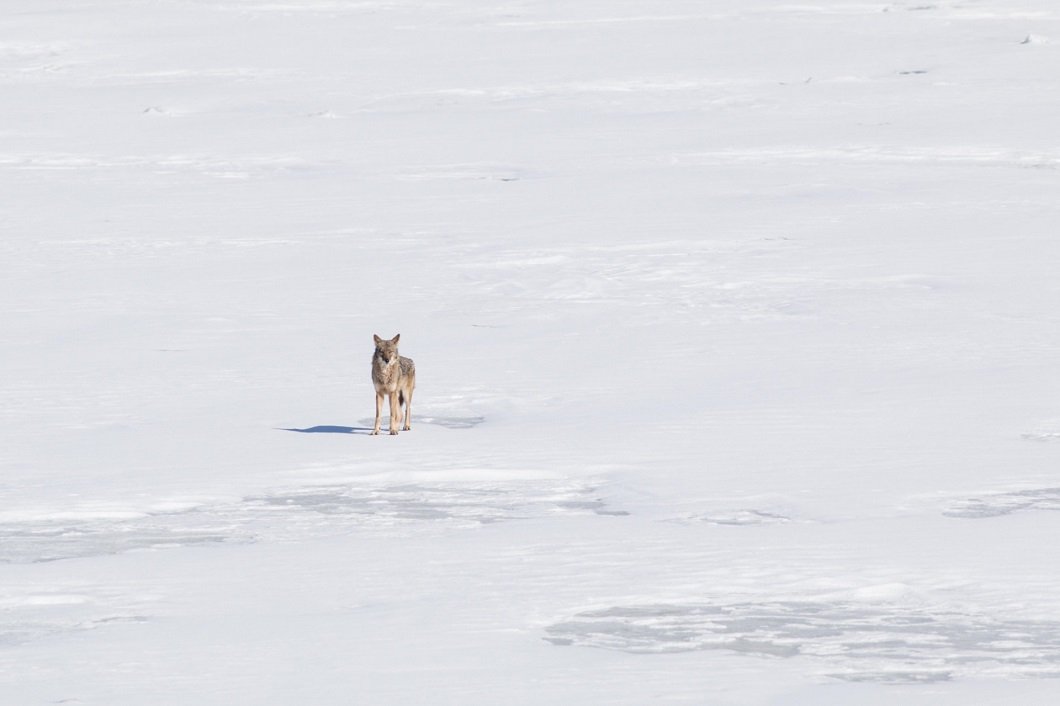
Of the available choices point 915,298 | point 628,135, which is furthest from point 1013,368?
point 628,135

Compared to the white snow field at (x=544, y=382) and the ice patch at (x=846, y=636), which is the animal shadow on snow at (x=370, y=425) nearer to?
the white snow field at (x=544, y=382)

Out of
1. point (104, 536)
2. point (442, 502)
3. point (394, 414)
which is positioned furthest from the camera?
point (394, 414)

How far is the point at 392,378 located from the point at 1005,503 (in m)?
3.51

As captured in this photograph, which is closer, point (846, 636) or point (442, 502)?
point (846, 636)

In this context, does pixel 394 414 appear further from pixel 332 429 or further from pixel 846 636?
pixel 846 636

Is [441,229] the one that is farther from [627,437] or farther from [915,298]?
[627,437]

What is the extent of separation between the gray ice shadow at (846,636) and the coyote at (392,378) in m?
3.67

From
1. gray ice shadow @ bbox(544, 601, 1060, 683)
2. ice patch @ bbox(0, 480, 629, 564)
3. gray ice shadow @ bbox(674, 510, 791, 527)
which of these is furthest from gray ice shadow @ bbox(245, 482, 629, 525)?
gray ice shadow @ bbox(544, 601, 1060, 683)

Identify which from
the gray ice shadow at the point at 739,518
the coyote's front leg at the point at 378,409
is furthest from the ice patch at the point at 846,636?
the coyote's front leg at the point at 378,409

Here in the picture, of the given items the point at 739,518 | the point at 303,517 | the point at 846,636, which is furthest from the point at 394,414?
the point at 846,636

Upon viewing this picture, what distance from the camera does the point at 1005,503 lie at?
7871mm

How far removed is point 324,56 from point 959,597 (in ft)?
78.9

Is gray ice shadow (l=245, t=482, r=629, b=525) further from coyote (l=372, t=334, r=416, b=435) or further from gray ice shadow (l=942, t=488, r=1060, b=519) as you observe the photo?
gray ice shadow (l=942, t=488, r=1060, b=519)

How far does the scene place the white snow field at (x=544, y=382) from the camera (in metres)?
6.04
